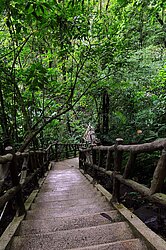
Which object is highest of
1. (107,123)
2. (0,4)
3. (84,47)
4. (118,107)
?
(84,47)

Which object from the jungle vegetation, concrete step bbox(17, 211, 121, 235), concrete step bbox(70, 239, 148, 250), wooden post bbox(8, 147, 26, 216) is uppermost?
the jungle vegetation

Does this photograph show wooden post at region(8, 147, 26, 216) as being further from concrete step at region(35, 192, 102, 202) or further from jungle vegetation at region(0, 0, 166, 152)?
jungle vegetation at region(0, 0, 166, 152)

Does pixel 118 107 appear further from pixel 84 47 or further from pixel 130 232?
pixel 130 232

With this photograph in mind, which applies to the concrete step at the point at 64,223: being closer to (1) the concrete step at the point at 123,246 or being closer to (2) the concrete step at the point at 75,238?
(2) the concrete step at the point at 75,238

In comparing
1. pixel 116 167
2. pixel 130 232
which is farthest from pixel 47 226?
pixel 116 167

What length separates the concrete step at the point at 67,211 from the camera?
2867mm

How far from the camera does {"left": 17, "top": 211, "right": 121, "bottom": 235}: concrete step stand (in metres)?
2.37

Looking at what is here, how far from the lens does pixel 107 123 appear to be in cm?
702

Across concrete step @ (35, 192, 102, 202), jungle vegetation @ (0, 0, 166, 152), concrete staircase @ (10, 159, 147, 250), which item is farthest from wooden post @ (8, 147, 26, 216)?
jungle vegetation @ (0, 0, 166, 152)

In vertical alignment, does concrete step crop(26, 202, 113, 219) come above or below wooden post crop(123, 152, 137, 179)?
below

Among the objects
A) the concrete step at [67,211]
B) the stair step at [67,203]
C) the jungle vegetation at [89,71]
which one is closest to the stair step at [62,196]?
the stair step at [67,203]

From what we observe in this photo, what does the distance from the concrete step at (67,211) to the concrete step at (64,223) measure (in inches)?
11.2

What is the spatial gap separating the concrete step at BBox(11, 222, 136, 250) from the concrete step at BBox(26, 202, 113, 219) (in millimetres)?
661

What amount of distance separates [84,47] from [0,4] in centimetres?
259
